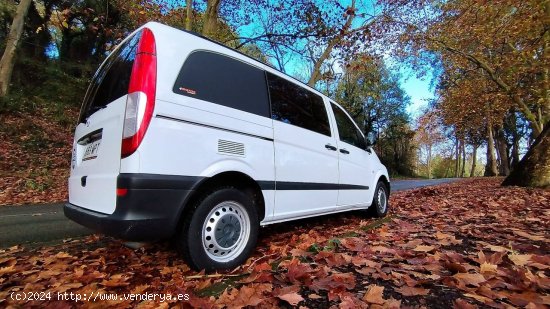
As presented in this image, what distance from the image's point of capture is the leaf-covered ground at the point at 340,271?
196 centimetres

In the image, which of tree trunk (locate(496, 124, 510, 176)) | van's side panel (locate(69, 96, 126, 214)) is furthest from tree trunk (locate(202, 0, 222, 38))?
tree trunk (locate(496, 124, 510, 176))

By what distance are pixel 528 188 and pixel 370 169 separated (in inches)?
191

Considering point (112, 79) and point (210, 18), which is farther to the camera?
point (210, 18)

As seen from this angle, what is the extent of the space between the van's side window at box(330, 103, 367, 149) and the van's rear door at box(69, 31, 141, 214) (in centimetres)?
293

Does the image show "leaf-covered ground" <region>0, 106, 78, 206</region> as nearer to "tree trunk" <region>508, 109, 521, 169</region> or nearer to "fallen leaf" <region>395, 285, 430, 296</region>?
"fallen leaf" <region>395, 285, 430, 296</region>

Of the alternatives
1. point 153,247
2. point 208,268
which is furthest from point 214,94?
point 153,247

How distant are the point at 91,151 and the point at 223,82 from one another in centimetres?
132

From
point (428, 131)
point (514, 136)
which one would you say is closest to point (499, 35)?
point (514, 136)

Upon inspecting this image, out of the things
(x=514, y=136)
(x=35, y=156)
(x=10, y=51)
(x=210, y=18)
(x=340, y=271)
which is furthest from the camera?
(x=514, y=136)

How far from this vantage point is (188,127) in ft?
8.31

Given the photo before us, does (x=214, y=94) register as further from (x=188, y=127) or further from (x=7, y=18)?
(x=7, y=18)

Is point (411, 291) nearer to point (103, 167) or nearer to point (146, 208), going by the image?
point (146, 208)

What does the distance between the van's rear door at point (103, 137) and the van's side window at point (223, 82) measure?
466 millimetres

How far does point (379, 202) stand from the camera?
5543 millimetres
